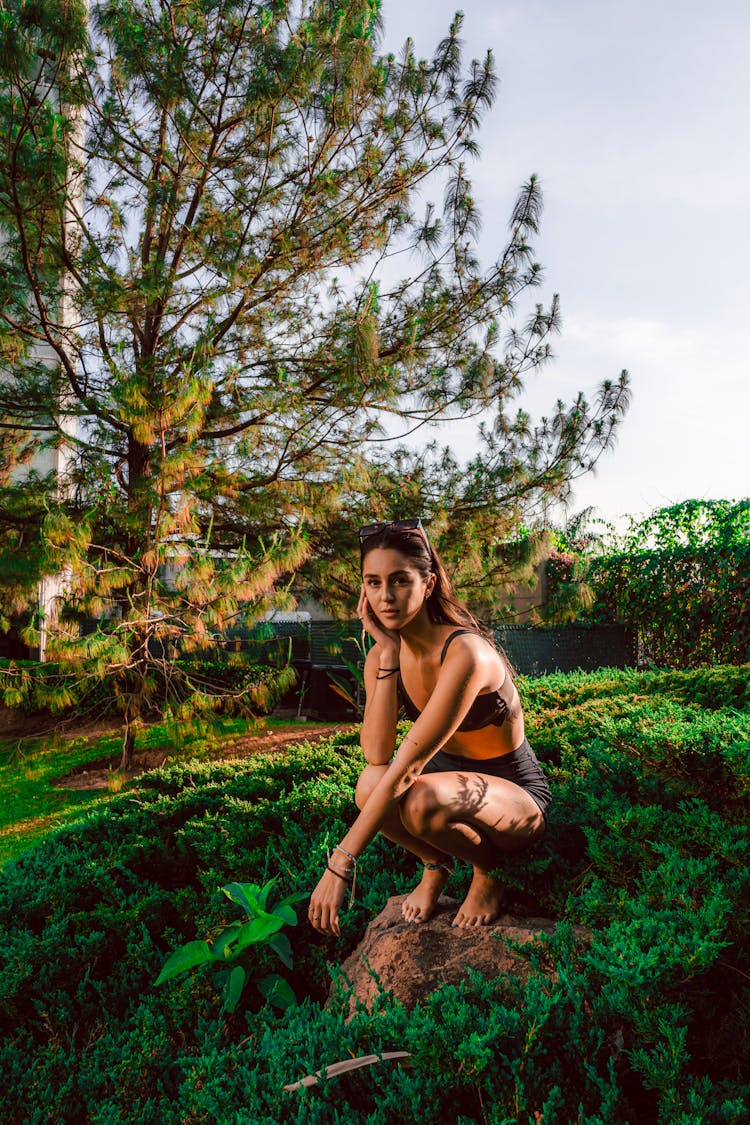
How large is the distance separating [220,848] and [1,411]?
5.00 meters

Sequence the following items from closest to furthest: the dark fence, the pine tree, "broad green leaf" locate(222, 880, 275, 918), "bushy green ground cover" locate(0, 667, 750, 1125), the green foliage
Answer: "bushy green ground cover" locate(0, 667, 750, 1125) < "broad green leaf" locate(222, 880, 275, 918) < the pine tree < the green foliage < the dark fence

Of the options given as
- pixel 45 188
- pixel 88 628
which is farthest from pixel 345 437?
pixel 88 628

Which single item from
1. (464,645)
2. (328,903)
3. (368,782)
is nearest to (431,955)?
(328,903)

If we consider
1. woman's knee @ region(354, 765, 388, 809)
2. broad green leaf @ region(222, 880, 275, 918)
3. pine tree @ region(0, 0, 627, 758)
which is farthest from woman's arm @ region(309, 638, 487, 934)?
pine tree @ region(0, 0, 627, 758)

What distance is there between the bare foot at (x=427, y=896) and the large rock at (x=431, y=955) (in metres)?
0.03

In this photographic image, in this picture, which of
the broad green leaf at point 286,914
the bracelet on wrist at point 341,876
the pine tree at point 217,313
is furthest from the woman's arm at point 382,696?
the pine tree at point 217,313

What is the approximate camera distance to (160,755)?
703 cm

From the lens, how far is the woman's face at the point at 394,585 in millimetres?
1981

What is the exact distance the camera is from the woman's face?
78.0 inches

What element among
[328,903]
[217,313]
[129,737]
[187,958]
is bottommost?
[129,737]

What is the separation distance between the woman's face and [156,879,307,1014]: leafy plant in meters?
0.99

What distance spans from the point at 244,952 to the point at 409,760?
978 mm

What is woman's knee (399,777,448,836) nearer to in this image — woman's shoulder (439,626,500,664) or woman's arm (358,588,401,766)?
woman's arm (358,588,401,766)

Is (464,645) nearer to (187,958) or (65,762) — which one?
(187,958)
